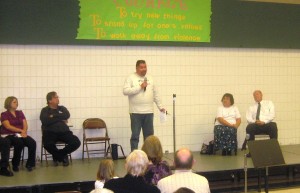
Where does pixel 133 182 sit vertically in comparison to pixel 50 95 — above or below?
below

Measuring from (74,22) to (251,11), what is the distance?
3339 mm

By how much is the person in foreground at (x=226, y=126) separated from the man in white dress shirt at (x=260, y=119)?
26 centimetres

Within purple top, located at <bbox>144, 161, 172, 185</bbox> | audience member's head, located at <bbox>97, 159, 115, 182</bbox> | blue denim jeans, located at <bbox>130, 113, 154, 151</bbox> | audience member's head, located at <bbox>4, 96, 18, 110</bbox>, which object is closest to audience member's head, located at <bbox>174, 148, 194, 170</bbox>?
purple top, located at <bbox>144, 161, 172, 185</bbox>

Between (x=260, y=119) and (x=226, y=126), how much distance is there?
62cm

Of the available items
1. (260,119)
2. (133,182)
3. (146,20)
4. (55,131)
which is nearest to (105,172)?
(133,182)

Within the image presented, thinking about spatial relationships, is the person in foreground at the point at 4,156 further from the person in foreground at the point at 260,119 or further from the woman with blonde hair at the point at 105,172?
the person in foreground at the point at 260,119

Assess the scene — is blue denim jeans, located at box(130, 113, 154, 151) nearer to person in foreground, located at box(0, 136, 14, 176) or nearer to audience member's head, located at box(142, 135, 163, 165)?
person in foreground, located at box(0, 136, 14, 176)

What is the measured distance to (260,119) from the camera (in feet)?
24.7

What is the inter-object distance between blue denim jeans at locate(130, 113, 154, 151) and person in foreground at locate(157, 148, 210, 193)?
3183 millimetres

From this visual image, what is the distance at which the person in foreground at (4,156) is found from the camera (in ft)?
18.9

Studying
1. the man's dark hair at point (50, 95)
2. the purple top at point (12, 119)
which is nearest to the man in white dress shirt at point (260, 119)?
the man's dark hair at point (50, 95)

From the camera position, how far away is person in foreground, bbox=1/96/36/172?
6086 millimetres

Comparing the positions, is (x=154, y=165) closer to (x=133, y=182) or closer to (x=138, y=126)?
(x=133, y=182)

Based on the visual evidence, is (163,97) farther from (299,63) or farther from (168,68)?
(299,63)
